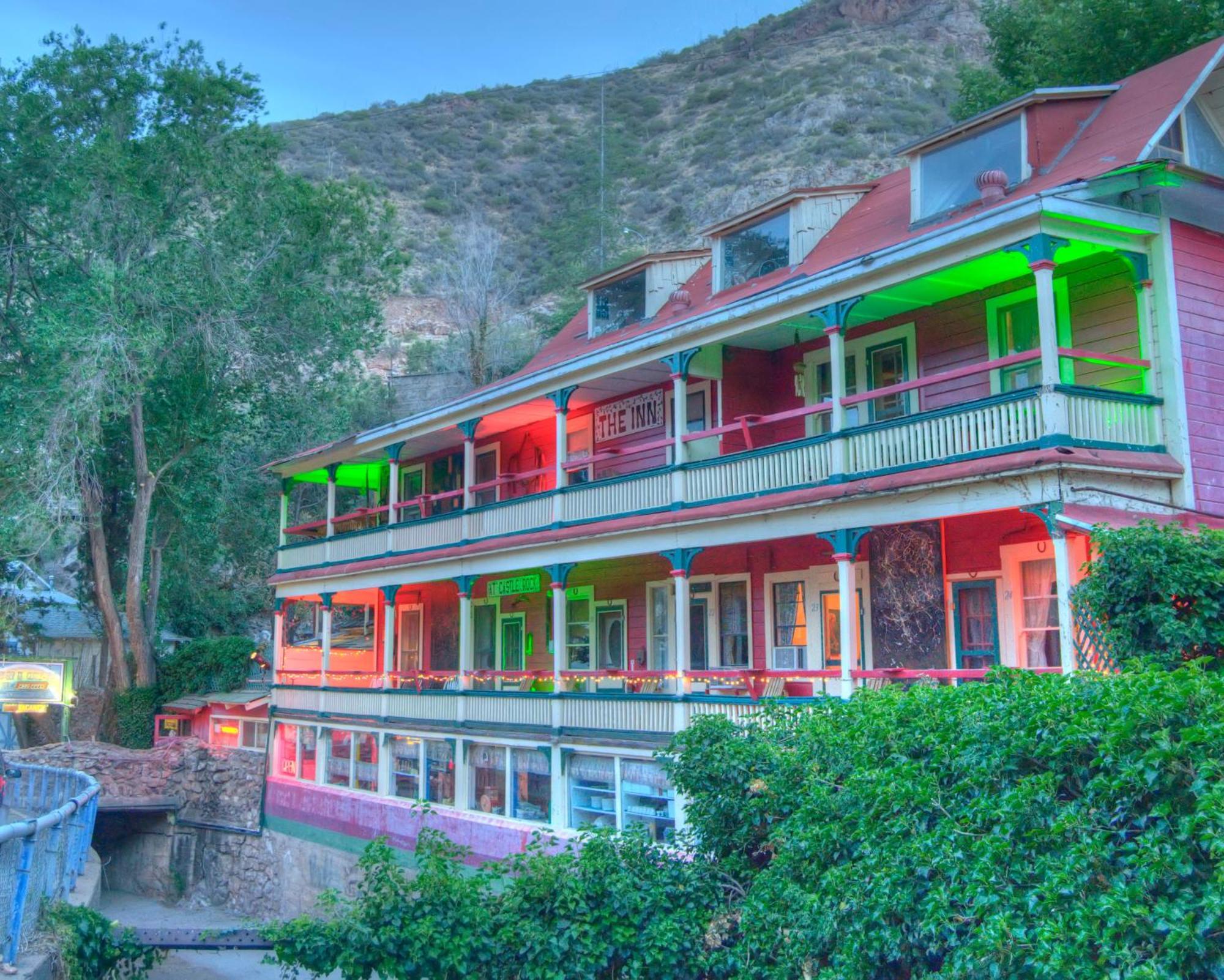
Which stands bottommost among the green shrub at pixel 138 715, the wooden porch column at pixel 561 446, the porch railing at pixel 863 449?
the green shrub at pixel 138 715

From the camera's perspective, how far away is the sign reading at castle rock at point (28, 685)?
28594 millimetres

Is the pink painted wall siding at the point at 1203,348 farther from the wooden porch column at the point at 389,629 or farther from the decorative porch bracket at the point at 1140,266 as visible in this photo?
the wooden porch column at the point at 389,629

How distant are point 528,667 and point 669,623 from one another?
207 inches

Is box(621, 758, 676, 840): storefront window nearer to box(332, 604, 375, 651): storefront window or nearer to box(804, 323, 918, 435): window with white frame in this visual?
box(804, 323, 918, 435): window with white frame

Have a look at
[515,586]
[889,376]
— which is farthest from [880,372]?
[515,586]

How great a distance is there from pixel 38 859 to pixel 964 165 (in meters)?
15.6

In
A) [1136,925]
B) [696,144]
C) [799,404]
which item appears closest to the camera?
[1136,925]

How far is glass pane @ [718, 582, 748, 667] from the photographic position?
2211 cm

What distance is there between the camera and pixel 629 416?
2498cm

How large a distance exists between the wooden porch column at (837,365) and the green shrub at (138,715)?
2702 cm

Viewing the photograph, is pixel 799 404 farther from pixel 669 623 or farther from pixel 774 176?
pixel 774 176

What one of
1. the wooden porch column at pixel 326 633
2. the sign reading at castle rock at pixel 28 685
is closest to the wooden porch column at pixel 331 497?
the wooden porch column at pixel 326 633

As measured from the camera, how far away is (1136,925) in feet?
23.5

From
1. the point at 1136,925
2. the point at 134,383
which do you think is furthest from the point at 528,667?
the point at 1136,925
